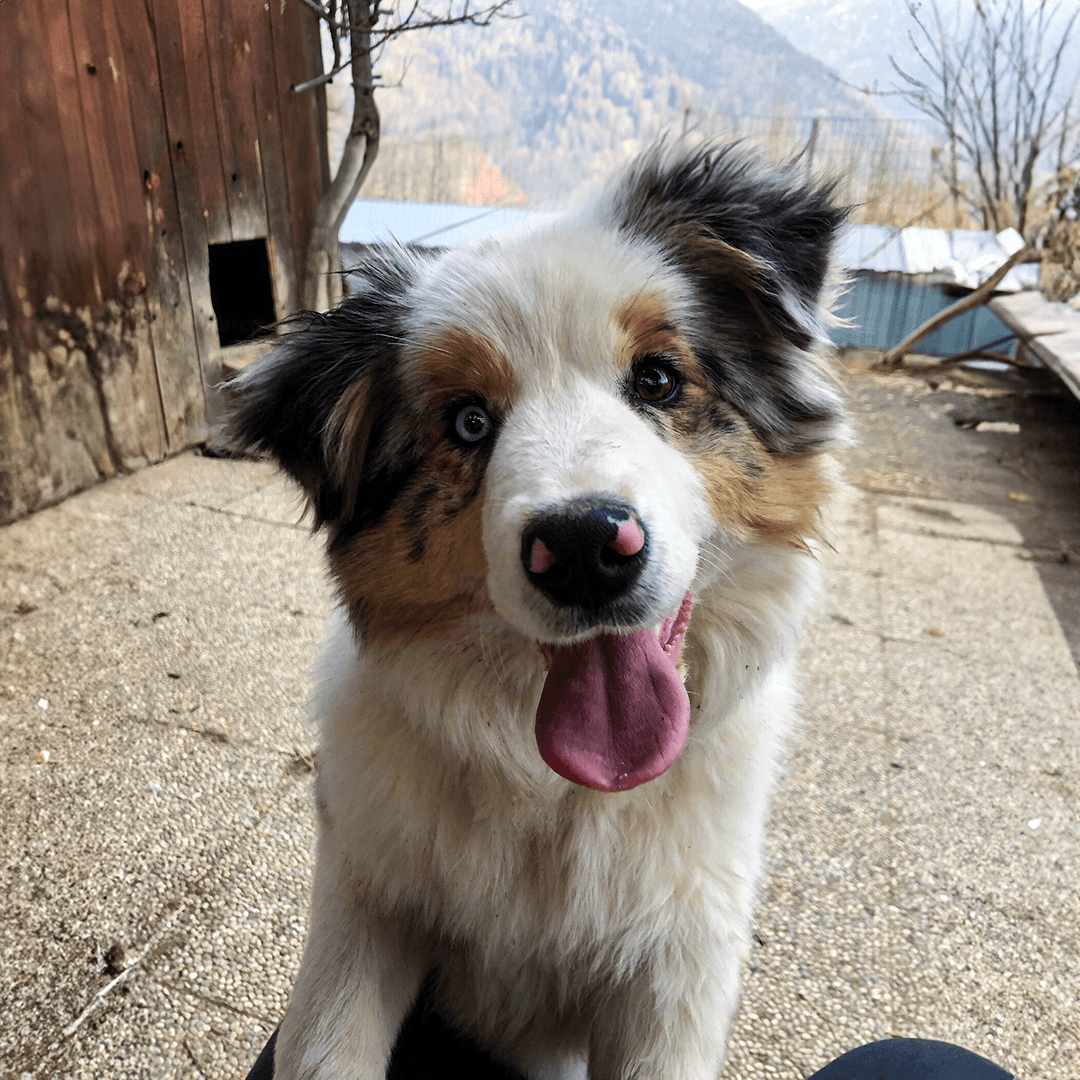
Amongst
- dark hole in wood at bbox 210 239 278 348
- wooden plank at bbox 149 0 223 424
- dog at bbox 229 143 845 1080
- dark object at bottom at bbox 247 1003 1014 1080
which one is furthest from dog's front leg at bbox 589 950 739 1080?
dark hole in wood at bbox 210 239 278 348

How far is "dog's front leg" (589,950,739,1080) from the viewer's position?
1.49 meters

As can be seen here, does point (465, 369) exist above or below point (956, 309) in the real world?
below

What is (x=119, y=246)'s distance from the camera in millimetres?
4945

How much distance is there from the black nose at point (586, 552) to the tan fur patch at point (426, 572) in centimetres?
25

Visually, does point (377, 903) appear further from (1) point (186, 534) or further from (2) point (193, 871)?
(1) point (186, 534)

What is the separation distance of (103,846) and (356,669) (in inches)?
55.3

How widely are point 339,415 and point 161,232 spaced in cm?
421

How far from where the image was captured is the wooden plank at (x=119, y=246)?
461cm

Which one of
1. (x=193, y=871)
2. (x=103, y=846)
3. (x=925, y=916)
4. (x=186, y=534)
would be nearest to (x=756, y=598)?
(x=925, y=916)

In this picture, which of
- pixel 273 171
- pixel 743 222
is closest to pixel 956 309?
pixel 273 171

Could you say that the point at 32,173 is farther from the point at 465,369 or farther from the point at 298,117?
the point at 465,369

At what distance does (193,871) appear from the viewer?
2535 mm

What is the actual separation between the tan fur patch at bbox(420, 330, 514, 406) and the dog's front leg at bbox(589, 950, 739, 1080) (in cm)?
103

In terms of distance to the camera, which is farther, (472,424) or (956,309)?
(956,309)
